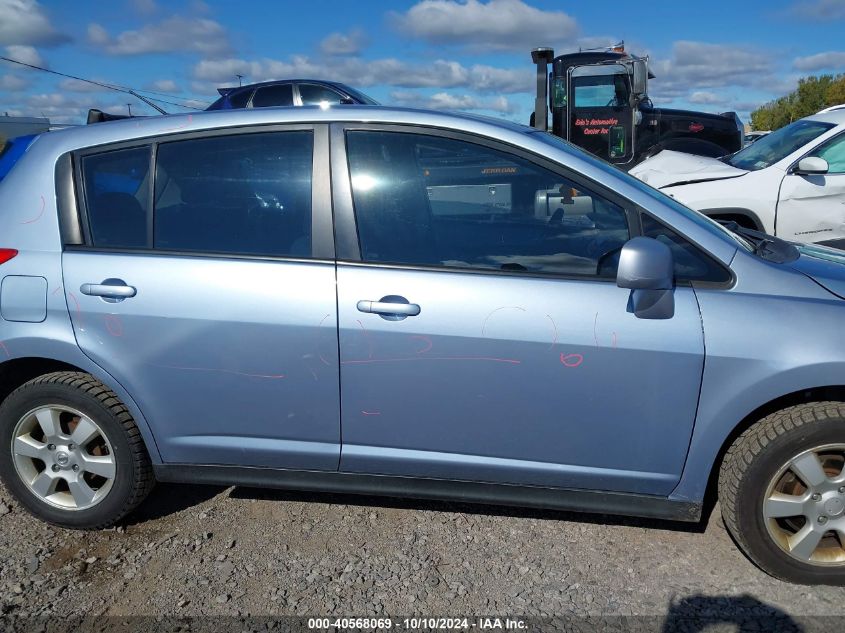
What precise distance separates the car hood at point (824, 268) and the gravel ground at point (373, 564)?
3.84ft

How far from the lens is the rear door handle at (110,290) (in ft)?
9.45

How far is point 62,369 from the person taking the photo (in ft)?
10.2

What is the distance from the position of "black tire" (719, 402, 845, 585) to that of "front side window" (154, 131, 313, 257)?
1.87m

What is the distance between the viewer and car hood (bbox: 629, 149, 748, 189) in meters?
A: 6.45

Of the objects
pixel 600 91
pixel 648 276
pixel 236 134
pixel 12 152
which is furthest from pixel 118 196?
pixel 600 91

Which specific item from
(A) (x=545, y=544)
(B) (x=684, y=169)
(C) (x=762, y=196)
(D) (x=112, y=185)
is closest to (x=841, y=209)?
(C) (x=762, y=196)

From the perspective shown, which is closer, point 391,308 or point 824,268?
point 391,308

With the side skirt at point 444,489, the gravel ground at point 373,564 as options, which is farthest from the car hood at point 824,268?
the gravel ground at point 373,564

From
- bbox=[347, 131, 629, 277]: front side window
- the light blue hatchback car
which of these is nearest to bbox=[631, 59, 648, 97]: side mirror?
the light blue hatchback car

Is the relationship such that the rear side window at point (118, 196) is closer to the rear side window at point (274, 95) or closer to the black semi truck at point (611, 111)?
the black semi truck at point (611, 111)

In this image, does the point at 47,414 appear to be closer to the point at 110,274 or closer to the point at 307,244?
the point at 110,274

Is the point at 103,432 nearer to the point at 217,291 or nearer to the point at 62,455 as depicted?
the point at 62,455

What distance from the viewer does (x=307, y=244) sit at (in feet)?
9.36

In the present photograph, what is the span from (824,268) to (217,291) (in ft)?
8.00
